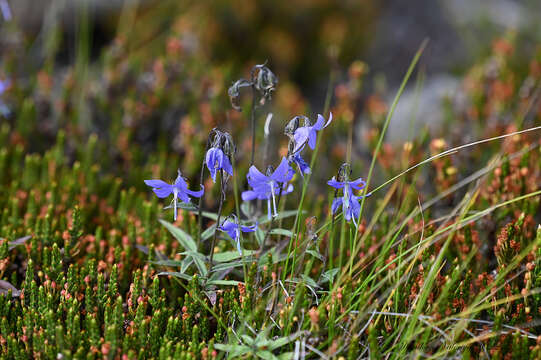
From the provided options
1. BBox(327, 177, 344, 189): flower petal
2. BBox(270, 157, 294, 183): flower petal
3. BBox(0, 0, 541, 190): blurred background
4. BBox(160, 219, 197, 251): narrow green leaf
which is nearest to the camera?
BBox(270, 157, 294, 183): flower petal

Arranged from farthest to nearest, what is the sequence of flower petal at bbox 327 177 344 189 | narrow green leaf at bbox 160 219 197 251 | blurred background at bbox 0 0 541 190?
blurred background at bbox 0 0 541 190 < narrow green leaf at bbox 160 219 197 251 < flower petal at bbox 327 177 344 189

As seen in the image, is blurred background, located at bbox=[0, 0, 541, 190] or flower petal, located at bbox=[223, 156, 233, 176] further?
blurred background, located at bbox=[0, 0, 541, 190]

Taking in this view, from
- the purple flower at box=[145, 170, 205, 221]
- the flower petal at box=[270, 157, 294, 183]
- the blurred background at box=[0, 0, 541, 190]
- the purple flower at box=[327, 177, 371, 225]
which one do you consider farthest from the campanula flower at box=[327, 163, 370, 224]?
the blurred background at box=[0, 0, 541, 190]

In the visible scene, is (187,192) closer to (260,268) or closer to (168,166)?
(260,268)

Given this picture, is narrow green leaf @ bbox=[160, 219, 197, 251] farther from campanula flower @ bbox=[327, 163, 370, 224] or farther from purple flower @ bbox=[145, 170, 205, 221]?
campanula flower @ bbox=[327, 163, 370, 224]

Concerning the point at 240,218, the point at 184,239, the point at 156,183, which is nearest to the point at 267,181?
the point at 156,183

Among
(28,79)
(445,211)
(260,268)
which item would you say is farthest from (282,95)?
(260,268)

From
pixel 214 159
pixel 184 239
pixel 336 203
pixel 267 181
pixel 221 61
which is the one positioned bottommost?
pixel 184 239

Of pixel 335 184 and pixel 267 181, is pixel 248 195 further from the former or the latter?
pixel 335 184
